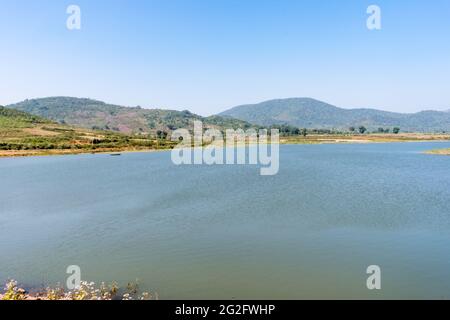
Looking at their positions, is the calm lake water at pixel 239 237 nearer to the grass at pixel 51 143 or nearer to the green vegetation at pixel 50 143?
the grass at pixel 51 143

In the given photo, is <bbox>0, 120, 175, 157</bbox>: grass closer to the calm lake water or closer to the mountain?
the mountain

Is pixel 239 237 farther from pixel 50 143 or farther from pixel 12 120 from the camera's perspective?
pixel 12 120

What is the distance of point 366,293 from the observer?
618 inches

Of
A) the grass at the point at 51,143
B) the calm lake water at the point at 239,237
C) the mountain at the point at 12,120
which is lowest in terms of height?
the calm lake water at the point at 239,237

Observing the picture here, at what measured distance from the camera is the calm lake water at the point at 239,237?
1716 cm

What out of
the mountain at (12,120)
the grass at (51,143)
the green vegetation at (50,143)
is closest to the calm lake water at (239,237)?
the grass at (51,143)

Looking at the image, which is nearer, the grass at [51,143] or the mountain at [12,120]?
the grass at [51,143]

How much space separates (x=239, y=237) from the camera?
24.0 m

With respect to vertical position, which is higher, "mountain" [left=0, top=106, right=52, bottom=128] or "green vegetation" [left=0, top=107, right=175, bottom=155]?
"mountain" [left=0, top=106, right=52, bottom=128]

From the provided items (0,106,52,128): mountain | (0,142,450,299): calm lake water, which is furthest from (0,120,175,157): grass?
(0,142,450,299): calm lake water

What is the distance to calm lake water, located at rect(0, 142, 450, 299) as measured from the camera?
1716cm

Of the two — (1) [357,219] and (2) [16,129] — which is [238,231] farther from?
(2) [16,129]
